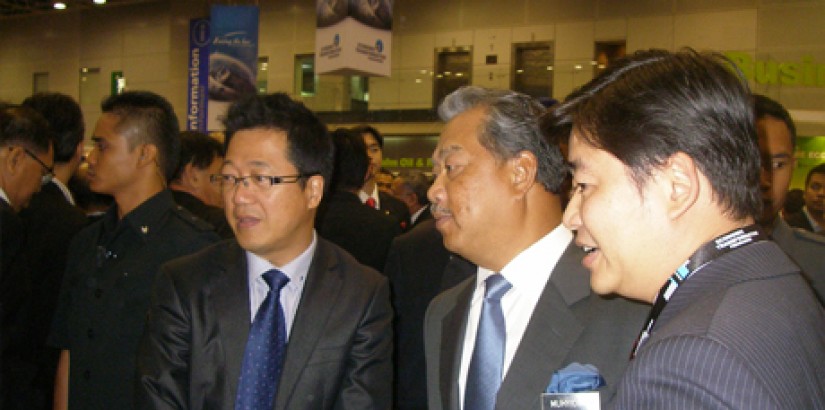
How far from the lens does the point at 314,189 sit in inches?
105

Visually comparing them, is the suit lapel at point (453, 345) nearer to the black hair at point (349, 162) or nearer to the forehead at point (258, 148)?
the forehead at point (258, 148)

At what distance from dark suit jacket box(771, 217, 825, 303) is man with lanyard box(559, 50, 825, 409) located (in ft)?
5.89

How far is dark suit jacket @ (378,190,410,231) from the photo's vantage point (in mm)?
7043

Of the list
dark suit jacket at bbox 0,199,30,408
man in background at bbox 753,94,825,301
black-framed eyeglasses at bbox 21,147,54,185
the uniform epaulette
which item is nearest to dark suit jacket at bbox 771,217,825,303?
man in background at bbox 753,94,825,301

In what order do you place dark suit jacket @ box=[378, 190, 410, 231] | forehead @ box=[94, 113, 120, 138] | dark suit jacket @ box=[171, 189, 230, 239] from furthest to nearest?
1. dark suit jacket @ box=[378, 190, 410, 231]
2. dark suit jacket @ box=[171, 189, 230, 239]
3. forehead @ box=[94, 113, 120, 138]

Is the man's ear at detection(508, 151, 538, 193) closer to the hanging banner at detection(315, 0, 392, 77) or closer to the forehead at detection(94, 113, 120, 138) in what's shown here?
the forehead at detection(94, 113, 120, 138)

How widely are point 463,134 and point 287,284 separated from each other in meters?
0.79

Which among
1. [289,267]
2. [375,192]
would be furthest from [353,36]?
[289,267]

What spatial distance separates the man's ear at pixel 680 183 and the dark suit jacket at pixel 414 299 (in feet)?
7.12

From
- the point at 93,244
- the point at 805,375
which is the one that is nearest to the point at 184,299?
the point at 93,244

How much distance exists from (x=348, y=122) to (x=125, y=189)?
1514 centimetres

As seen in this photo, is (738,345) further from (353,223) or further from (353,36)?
(353,36)

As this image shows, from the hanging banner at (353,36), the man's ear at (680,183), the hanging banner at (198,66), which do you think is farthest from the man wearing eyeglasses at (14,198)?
the hanging banner at (198,66)

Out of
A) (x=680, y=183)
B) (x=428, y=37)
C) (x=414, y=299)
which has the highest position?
(x=428, y=37)
